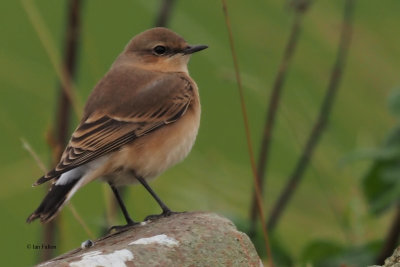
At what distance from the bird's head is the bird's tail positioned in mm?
1659

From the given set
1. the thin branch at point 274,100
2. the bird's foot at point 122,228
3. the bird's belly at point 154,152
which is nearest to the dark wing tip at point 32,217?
the bird's foot at point 122,228

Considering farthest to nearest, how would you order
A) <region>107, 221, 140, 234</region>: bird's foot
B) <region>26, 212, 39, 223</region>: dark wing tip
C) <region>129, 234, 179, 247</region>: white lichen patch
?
<region>107, 221, 140, 234</region>: bird's foot < <region>26, 212, 39, 223</region>: dark wing tip < <region>129, 234, 179, 247</region>: white lichen patch

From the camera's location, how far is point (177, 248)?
5391 mm

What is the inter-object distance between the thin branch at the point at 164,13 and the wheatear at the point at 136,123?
2.49 feet

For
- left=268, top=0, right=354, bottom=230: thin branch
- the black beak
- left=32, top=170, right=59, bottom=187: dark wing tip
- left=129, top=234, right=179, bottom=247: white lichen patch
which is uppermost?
the black beak

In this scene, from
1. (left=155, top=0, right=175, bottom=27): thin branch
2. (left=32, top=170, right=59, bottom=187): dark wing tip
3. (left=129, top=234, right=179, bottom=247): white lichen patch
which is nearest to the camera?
(left=129, top=234, right=179, bottom=247): white lichen patch

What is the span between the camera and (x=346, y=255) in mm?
7289

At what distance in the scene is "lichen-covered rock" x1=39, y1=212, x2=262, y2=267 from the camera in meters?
5.19

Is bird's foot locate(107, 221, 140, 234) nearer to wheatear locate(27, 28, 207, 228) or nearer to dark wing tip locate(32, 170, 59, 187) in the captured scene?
wheatear locate(27, 28, 207, 228)

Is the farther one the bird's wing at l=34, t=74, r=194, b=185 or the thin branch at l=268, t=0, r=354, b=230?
the thin branch at l=268, t=0, r=354, b=230

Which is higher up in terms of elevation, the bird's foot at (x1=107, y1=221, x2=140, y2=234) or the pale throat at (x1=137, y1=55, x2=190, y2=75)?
the pale throat at (x1=137, y1=55, x2=190, y2=75)

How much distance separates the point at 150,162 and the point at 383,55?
3.78 m

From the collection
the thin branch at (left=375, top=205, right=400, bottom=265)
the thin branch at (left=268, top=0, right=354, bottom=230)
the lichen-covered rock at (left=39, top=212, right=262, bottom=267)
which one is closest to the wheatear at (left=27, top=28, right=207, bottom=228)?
the lichen-covered rock at (left=39, top=212, right=262, bottom=267)

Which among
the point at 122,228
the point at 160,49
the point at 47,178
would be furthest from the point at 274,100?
the point at 47,178
